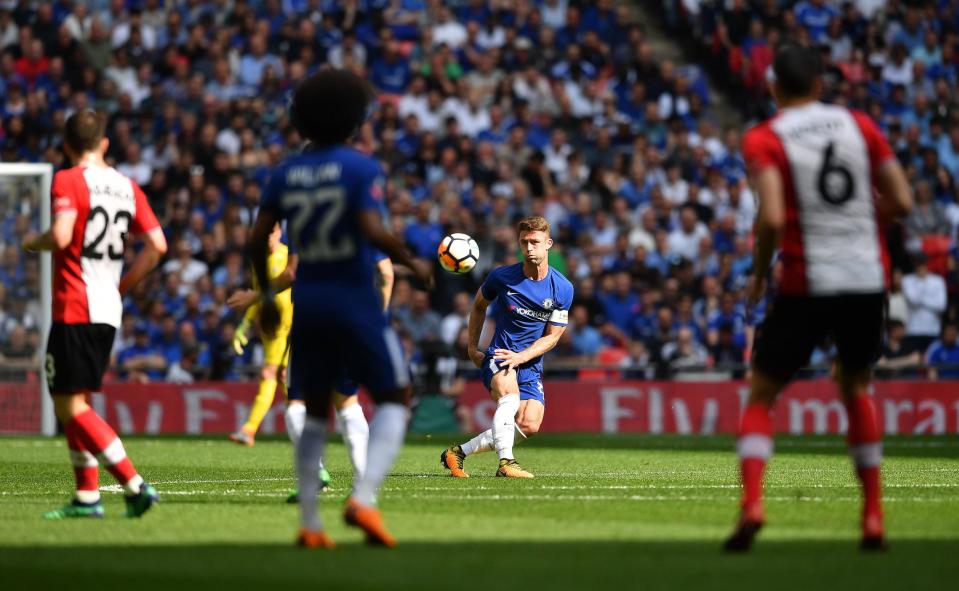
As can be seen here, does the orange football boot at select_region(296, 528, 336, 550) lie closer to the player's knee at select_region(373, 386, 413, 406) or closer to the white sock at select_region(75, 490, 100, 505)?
the player's knee at select_region(373, 386, 413, 406)

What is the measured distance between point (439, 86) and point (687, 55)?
5244 mm

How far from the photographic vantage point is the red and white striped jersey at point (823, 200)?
7738 millimetres

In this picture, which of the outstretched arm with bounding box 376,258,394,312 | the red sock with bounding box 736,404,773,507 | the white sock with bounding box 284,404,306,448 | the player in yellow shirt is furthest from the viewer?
the player in yellow shirt

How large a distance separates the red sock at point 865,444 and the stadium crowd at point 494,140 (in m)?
14.8

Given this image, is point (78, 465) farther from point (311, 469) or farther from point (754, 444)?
point (754, 444)

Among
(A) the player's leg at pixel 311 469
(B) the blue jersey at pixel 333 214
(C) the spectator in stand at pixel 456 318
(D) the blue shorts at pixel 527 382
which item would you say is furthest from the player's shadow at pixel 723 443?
(B) the blue jersey at pixel 333 214

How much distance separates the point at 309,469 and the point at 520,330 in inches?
243

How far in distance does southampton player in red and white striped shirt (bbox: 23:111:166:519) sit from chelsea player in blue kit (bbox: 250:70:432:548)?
1860mm

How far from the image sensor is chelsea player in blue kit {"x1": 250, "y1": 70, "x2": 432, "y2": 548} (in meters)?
7.84

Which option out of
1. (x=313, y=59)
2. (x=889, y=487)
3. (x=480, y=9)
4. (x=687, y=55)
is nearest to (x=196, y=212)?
(x=313, y=59)

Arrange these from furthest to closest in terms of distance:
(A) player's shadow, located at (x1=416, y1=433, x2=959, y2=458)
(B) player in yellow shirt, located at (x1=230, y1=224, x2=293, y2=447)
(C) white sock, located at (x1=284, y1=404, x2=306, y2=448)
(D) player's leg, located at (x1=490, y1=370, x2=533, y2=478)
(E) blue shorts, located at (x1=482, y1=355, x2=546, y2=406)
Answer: (A) player's shadow, located at (x1=416, y1=433, x2=959, y2=458) < (B) player in yellow shirt, located at (x1=230, y1=224, x2=293, y2=447) < (E) blue shorts, located at (x1=482, y1=355, x2=546, y2=406) < (D) player's leg, located at (x1=490, y1=370, x2=533, y2=478) < (C) white sock, located at (x1=284, y1=404, x2=306, y2=448)

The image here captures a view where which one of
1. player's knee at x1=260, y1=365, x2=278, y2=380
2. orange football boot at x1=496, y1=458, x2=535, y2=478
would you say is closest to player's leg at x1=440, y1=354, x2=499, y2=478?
orange football boot at x1=496, y1=458, x2=535, y2=478

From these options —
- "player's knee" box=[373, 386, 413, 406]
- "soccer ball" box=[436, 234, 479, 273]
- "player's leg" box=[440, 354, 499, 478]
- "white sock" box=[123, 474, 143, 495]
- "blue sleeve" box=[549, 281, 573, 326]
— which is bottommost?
"player's leg" box=[440, 354, 499, 478]

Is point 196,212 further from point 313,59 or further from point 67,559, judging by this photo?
point 67,559
